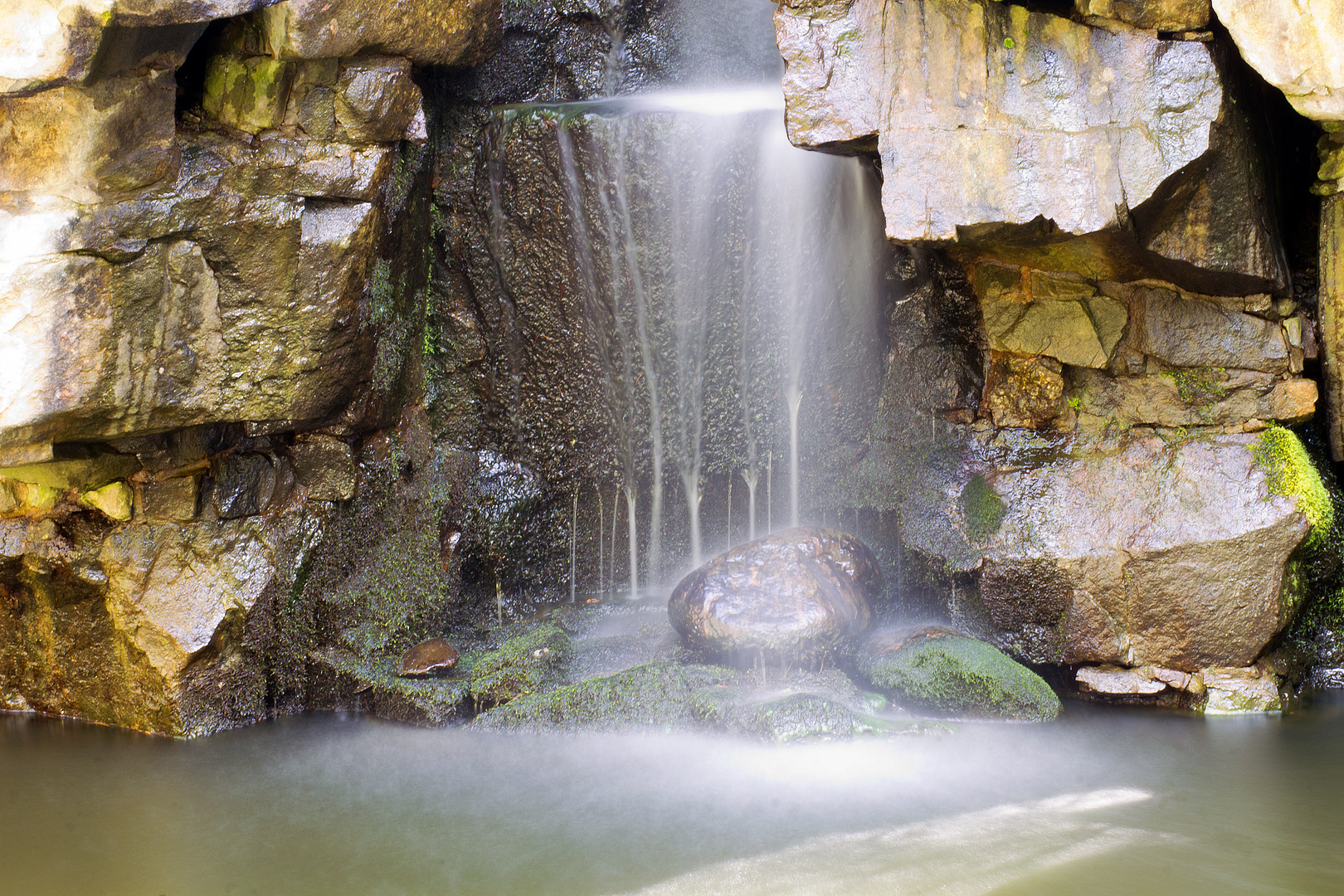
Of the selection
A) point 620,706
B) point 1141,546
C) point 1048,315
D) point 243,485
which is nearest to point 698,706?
point 620,706

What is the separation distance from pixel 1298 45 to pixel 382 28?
13.5 feet

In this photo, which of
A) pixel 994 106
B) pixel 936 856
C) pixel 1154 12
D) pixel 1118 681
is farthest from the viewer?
pixel 1118 681

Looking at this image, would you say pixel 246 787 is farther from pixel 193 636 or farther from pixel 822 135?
pixel 822 135

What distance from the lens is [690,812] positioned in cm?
389

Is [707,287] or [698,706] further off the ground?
[707,287]

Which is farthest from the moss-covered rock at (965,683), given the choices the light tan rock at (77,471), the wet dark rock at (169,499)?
the light tan rock at (77,471)

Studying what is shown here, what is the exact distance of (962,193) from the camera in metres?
4.46

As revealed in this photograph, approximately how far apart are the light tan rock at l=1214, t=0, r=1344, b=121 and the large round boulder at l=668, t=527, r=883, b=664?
308 centimetres

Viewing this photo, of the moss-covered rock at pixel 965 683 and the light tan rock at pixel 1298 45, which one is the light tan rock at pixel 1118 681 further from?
the light tan rock at pixel 1298 45

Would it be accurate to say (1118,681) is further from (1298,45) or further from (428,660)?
(428,660)

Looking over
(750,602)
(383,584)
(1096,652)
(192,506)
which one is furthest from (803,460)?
(192,506)

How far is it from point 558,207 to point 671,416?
159 centimetres

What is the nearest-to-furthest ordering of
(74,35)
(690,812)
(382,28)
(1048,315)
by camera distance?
(74,35) < (690,812) < (382,28) < (1048,315)

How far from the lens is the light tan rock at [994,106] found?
4.35m
